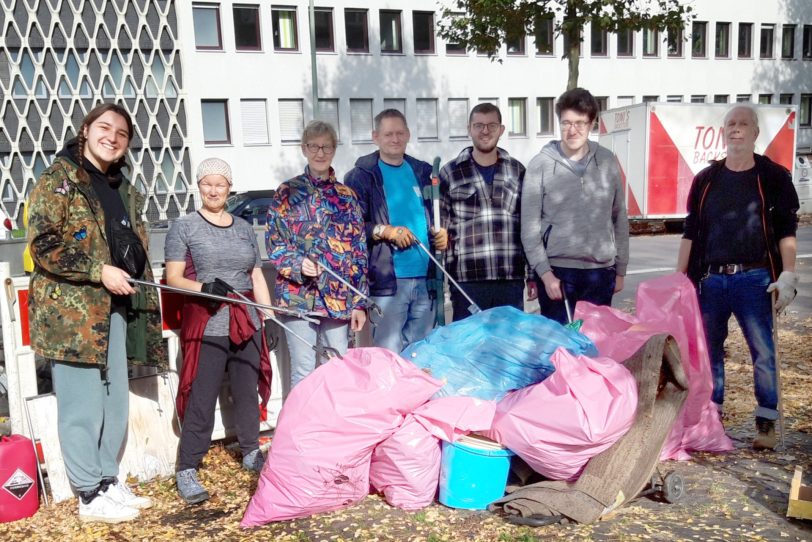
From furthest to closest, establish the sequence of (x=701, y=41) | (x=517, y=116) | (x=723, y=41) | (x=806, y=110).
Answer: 1. (x=806, y=110)
2. (x=723, y=41)
3. (x=701, y=41)
4. (x=517, y=116)

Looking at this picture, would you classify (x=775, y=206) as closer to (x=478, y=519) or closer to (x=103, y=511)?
(x=478, y=519)

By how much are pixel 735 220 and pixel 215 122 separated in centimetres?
2499

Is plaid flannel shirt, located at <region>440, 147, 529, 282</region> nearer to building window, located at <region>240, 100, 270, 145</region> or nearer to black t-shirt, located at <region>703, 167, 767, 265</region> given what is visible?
black t-shirt, located at <region>703, 167, 767, 265</region>

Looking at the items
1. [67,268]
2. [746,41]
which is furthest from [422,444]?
[746,41]

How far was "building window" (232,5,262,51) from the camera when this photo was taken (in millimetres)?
26078

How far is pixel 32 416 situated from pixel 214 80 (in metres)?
24.4

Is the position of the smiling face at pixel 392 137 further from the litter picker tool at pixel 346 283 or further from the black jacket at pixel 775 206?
the black jacket at pixel 775 206

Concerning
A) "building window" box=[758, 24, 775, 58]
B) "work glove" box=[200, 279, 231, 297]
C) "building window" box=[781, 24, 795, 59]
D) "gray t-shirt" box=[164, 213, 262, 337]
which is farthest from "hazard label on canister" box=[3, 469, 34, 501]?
"building window" box=[781, 24, 795, 59]

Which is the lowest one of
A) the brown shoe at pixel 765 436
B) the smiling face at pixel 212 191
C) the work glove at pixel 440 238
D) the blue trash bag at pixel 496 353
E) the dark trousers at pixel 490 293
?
the brown shoe at pixel 765 436

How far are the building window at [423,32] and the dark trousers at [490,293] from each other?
84.0 feet

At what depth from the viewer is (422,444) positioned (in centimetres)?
329

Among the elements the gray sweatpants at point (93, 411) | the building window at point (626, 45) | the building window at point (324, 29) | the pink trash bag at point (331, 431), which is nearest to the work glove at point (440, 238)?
the pink trash bag at point (331, 431)

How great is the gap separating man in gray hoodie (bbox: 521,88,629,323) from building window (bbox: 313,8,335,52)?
80.2 ft

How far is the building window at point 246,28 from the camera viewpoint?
1027 inches
